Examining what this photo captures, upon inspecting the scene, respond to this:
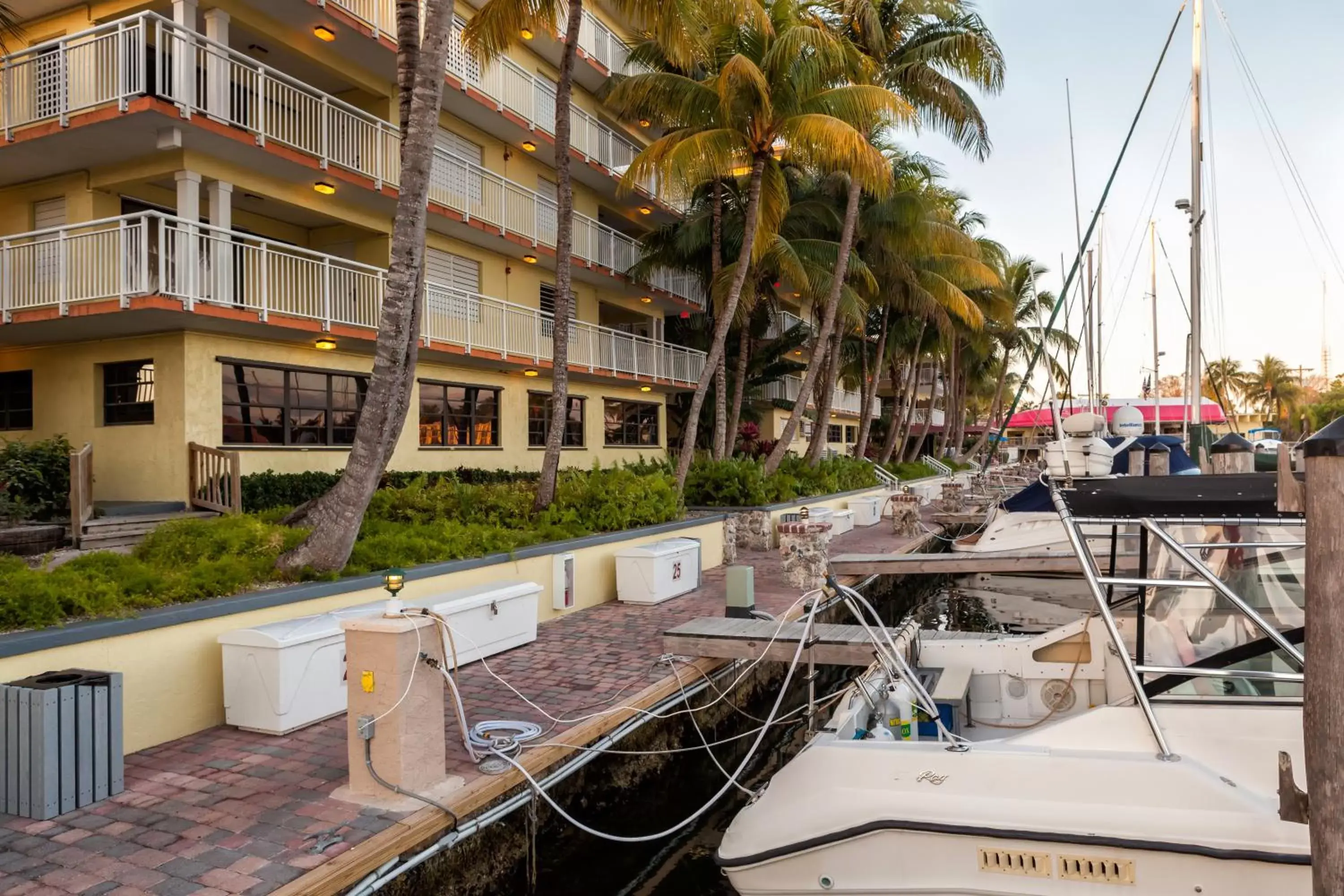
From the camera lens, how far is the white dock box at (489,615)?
24.0 feet

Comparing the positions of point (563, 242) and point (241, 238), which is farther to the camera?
point (241, 238)

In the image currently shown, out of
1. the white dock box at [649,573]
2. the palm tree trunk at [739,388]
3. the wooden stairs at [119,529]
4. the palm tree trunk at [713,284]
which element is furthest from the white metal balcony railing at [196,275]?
the palm tree trunk at [739,388]

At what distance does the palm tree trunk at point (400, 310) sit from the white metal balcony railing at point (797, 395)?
1930 centimetres

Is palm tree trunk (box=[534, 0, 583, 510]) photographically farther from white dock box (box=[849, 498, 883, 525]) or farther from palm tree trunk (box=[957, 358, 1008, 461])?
palm tree trunk (box=[957, 358, 1008, 461])

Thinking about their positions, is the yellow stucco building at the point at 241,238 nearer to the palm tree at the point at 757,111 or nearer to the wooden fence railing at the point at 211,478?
the wooden fence railing at the point at 211,478

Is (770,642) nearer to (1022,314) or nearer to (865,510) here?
(865,510)

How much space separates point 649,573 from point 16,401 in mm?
12420

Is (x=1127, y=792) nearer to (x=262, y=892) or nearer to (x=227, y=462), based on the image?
(x=262, y=892)

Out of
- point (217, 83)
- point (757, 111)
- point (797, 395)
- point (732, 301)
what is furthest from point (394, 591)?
point (797, 395)

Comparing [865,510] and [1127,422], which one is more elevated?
[1127,422]

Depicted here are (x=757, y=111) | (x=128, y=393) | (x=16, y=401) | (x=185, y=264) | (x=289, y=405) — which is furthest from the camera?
(x=757, y=111)

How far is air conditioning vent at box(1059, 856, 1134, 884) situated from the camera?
392 cm

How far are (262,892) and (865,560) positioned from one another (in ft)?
16.5

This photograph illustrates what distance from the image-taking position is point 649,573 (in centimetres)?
1063
